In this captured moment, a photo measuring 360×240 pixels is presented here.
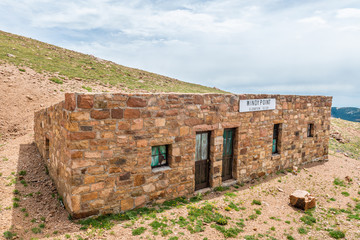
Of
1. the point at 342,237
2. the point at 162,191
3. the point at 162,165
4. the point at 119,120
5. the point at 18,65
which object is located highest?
the point at 18,65

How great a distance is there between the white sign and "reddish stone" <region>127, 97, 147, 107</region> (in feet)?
13.4

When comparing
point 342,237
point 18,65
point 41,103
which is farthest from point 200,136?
point 18,65

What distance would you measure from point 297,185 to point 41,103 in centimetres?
1706

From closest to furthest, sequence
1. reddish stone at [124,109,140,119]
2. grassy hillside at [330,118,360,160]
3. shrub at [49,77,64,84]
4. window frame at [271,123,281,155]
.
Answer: reddish stone at [124,109,140,119], window frame at [271,123,281,155], grassy hillside at [330,118,360,160], shrub at [49,77,64,84]

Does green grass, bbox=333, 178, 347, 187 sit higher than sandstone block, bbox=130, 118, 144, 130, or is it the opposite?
sandstone block, bbox=130, 118, 144, 130

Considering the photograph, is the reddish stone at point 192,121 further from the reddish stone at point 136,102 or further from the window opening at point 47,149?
the window opening at point 47,149

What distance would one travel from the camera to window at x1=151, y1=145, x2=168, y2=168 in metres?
7.10

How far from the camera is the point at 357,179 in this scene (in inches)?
→ 444

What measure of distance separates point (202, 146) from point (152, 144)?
2204 millimetres

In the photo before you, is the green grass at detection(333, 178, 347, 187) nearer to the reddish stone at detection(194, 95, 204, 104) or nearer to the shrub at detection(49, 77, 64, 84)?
the reddish stone at detection(194, 95, 204, 104)

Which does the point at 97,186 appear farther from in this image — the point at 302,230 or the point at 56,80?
the point at 56,80

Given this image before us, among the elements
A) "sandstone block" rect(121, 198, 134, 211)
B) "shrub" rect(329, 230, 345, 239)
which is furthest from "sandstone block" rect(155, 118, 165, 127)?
"shrub" rect(329, 230, 345, 239)

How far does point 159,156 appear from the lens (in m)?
7.21

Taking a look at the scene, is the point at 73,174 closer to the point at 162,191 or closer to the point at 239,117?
the point at 162,191
